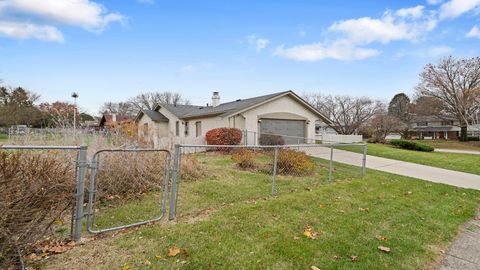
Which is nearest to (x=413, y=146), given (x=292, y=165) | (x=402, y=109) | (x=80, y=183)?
(x=292, y=165)

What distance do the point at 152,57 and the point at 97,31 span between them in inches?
166

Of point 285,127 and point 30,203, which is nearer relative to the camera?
point 30,203

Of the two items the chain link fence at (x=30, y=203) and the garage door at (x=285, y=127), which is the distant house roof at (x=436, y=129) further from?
the chain link fence at (x=30, y=203)

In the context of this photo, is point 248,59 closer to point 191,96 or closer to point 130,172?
point 130,172

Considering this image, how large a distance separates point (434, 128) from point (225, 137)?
5779 centimetres

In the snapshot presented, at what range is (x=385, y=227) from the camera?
442 centimetres

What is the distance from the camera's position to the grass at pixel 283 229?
10.2ft

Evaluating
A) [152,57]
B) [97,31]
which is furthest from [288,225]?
[152,57]

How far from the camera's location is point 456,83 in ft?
111

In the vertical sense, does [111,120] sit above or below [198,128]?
above

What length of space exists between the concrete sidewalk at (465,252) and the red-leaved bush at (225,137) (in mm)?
11639

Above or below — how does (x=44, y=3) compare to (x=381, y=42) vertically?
below

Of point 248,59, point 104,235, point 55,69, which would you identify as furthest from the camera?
point 248,59

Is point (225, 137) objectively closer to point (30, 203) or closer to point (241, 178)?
point (241, 178)
